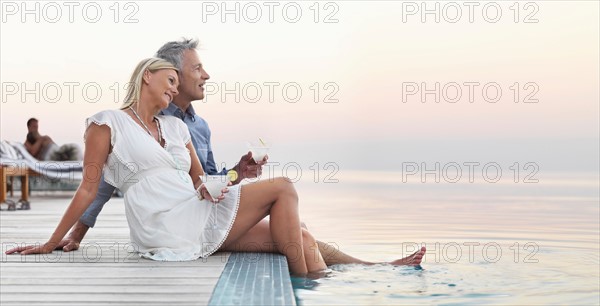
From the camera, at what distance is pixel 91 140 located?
309 cm

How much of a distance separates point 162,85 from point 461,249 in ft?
7.87

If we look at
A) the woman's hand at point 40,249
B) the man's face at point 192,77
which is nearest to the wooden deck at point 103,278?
the woman's hand at point 40,249

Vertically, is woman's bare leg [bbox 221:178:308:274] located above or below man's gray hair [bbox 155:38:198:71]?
below

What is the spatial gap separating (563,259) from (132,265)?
2.63m

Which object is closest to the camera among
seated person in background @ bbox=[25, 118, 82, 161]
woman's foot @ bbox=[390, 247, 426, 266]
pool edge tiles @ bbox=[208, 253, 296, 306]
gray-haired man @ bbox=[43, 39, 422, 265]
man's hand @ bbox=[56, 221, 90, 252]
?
pool edge tiles @ bbox=[208, 253, 296, 306]

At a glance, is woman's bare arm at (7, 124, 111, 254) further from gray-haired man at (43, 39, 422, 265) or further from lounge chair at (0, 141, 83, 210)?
lounge chair at (0, 141, 83, 210)

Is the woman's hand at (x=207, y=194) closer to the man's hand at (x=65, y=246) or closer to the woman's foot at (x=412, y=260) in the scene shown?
the man's hand at (x=65, y=246)

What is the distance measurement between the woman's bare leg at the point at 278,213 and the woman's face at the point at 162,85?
0.48m

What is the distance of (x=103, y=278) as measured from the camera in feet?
8.57

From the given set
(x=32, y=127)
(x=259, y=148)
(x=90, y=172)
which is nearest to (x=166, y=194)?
(x=90, y=172)

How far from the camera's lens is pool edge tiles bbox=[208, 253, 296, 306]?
7.23 ft

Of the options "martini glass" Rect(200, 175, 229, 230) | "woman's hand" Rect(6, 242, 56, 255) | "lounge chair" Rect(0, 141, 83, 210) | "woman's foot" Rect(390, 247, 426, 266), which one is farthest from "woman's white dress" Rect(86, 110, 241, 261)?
"lounge chair" Rect(0, 141, 83, 210)

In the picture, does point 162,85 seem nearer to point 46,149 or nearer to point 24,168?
point 24,168

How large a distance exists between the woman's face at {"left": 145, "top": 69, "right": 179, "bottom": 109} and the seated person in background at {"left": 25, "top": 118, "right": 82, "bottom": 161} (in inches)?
296
